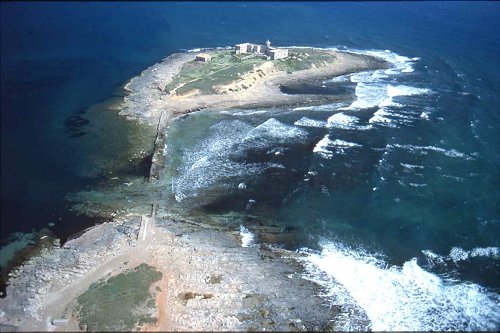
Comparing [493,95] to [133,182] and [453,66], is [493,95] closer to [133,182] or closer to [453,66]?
[453,66]

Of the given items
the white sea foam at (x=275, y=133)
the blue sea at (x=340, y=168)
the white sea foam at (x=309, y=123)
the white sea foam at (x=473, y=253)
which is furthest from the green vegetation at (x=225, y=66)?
the white sea foam at (x=473, y=253)

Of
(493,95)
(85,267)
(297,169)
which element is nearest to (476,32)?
(493,95)

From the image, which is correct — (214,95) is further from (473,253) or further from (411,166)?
(473,253)

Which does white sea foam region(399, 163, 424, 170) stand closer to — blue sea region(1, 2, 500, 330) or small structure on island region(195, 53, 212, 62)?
blue sea region(1, 2, 500, 330)

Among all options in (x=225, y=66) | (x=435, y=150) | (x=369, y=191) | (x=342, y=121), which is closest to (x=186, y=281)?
(x=369, y=191)

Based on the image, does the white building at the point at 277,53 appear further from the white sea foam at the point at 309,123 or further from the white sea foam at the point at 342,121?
the white sea foam at the point at 309,123

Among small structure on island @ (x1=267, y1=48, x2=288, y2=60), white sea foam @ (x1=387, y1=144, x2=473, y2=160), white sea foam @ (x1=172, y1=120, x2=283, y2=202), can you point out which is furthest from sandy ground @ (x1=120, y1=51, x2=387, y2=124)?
white sea foam @ (x1=387, y1=144, x2=473, y2=160)
